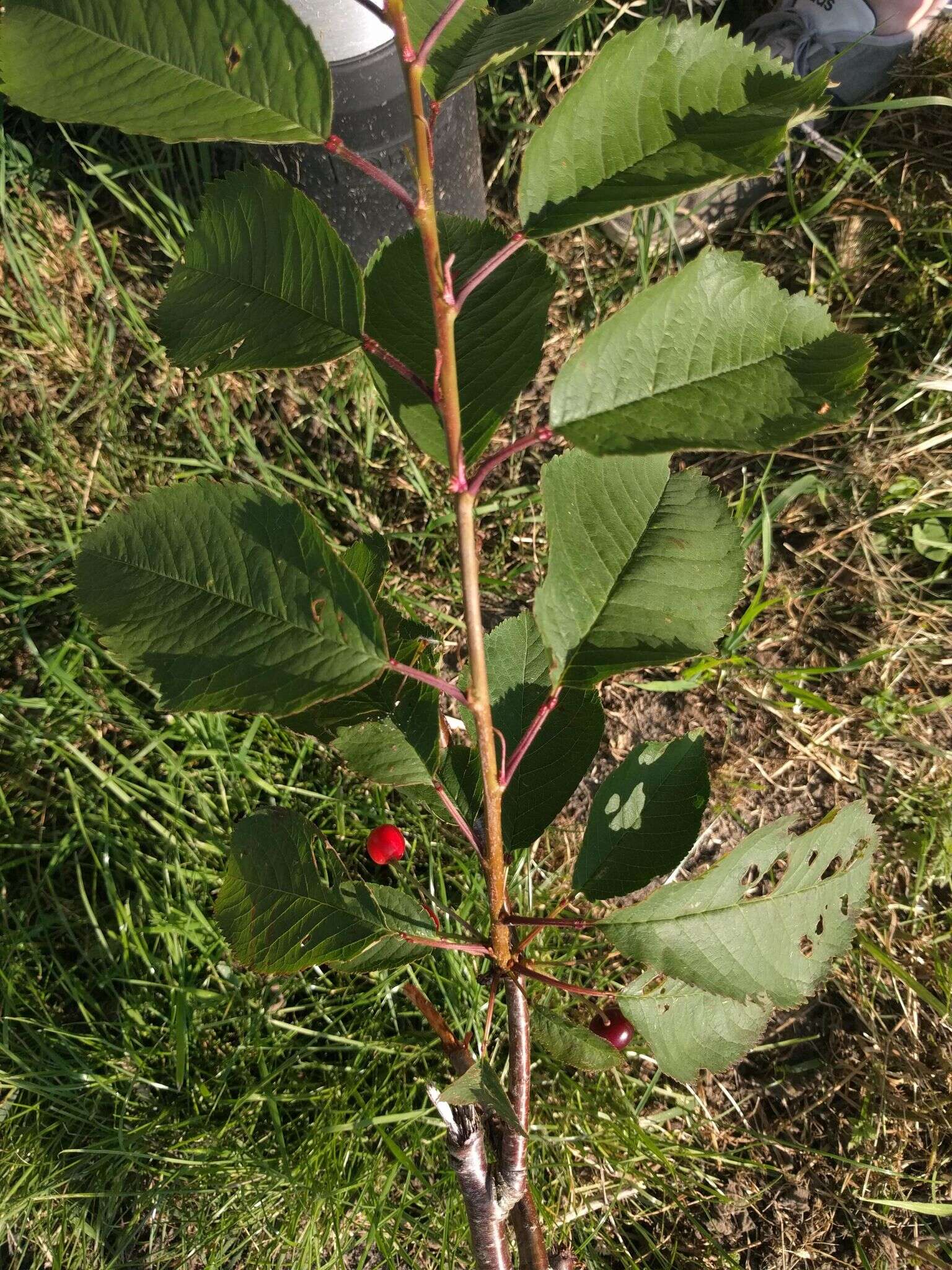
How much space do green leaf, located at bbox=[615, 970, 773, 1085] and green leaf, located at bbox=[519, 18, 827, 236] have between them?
883mm

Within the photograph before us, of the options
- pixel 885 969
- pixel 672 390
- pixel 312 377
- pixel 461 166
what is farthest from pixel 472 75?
pixel 885 969

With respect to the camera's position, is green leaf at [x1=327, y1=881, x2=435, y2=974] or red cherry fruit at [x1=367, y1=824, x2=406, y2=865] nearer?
green leaf at [x1=327, y1=881, x2=435, y2=974]

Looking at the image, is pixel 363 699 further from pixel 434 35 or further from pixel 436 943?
pixel 434 35

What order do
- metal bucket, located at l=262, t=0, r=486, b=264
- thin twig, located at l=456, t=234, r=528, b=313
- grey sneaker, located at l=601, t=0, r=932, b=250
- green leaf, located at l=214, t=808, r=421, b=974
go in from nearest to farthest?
thin twig, located at l=456, t=234, r=528, b=313 < green leaf, located at l=214, t=808, r=421, b=974 < metal bucket, located at l=262, t=0, r=486, b=264 < grey sneaker, located at l=601, t=0, r=932, b=250

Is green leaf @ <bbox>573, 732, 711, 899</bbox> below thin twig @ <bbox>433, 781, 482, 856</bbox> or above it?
below

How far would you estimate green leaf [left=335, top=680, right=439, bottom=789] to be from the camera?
1163mm

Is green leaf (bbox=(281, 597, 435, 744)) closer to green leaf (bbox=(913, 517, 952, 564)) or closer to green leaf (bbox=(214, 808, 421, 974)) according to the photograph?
green leaf (bbox=(214, 808, 421, 974))

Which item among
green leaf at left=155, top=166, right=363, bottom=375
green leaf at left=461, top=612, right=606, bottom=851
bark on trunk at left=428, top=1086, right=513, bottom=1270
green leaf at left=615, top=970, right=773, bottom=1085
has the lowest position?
bark on trunk at left=428, top=1086, right=513, bottom=1270

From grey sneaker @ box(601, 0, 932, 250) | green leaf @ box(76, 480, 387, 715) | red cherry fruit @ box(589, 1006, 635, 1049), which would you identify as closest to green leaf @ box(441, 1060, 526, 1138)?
green leaf @ box(76, 480, 387, 715)

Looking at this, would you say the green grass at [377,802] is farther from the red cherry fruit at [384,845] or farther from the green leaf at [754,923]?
the green leaf at [754,923]

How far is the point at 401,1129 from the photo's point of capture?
1.84 meters

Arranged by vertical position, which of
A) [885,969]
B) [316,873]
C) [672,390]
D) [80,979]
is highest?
[672,390]

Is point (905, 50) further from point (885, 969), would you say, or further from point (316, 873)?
point (316, 873)

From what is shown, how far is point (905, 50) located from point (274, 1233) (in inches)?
121
